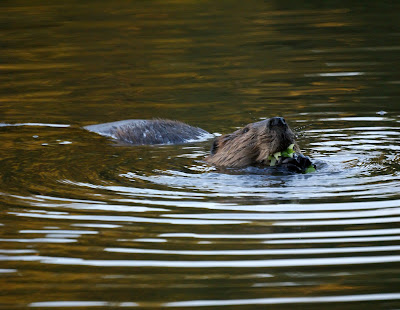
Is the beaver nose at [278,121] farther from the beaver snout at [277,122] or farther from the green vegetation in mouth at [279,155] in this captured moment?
the green vegetation in mouth at [279,155]

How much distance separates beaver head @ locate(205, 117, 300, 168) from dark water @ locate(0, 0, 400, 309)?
25 cm

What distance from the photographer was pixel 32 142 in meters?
9.33

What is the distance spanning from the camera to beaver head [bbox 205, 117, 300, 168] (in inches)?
294

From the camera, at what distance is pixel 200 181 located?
7.17 meters

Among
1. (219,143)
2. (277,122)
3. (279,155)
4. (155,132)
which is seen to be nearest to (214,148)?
(219,143)

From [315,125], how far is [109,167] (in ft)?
9.23

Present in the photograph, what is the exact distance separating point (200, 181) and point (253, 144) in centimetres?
82

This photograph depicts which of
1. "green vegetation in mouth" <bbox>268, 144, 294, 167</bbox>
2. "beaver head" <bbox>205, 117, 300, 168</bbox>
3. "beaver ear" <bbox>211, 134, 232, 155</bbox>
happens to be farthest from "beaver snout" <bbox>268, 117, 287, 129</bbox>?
"beaver ear" <bbox>211, 134, 232, 155</bbox>

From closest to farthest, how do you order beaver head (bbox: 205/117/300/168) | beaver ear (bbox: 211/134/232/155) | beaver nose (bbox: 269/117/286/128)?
beaver nose (bbox: 269/117/286/128), beaver head (bbox: 205/117/300/168), beaver ear (bbox: 211/134/232/155)

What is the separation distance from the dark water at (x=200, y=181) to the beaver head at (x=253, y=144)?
0.25 metres

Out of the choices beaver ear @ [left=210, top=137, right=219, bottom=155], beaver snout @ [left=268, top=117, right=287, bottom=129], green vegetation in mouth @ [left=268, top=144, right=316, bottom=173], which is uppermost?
beaver snout @ [left=268, top=117, right=287, bottom=129]

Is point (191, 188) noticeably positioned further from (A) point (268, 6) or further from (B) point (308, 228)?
(A) point (268, 6)

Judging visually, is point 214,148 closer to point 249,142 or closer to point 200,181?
point 249,142

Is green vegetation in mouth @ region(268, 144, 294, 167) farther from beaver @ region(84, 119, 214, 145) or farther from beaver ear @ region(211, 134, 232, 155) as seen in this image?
beaver @ region(84, 119, 214, 145)
